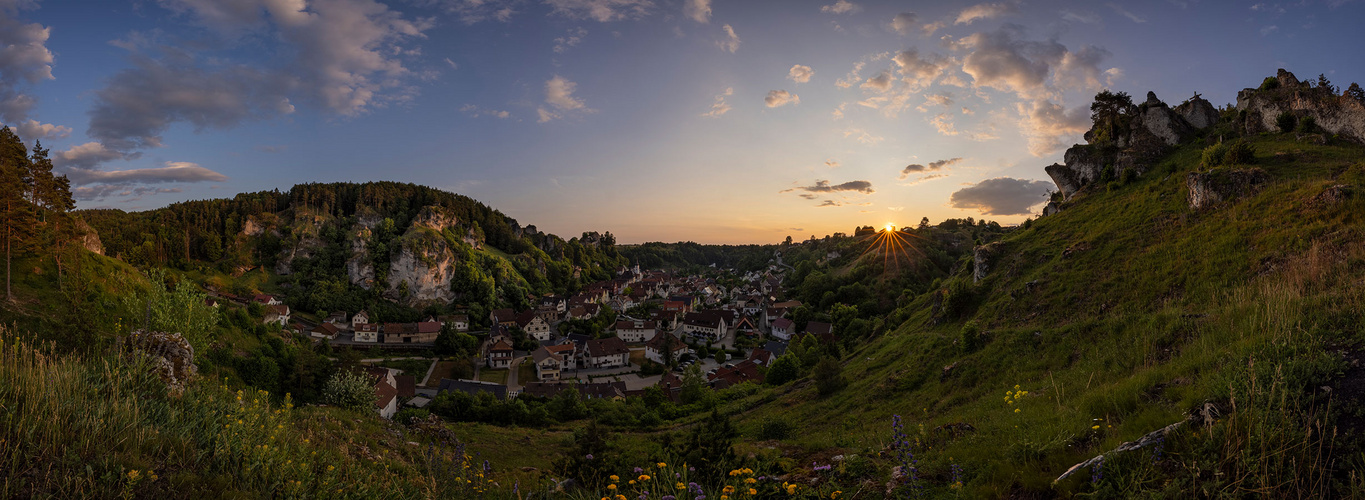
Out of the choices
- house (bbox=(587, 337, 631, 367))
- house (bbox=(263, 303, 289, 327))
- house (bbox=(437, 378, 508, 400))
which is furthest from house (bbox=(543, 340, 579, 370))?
house (bbox=(263, 303, 289, 327))

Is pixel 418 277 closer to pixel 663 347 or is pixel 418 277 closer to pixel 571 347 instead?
pixel 571 347

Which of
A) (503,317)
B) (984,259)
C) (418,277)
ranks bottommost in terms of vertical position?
(503,317)

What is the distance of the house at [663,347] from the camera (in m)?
58.3

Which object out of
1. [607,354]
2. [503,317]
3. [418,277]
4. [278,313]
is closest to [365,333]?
[278,313]

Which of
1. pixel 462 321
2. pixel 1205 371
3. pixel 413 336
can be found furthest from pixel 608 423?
pixel 462 321

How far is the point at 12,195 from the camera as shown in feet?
88.9

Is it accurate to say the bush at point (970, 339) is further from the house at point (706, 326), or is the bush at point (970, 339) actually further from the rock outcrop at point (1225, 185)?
the house at point (706, 326)

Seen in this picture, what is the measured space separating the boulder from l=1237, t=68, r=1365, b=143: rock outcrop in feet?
6.50

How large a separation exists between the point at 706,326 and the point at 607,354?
20381mm

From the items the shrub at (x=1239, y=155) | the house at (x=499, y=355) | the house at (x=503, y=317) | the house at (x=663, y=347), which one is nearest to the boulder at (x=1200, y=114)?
the shrub at (x=1239, y=155)

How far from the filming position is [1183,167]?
25516 mm

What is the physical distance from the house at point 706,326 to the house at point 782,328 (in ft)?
29.1

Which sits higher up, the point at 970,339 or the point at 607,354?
the point at 970,339

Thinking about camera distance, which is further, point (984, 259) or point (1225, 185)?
Answer: point (984, 259)
